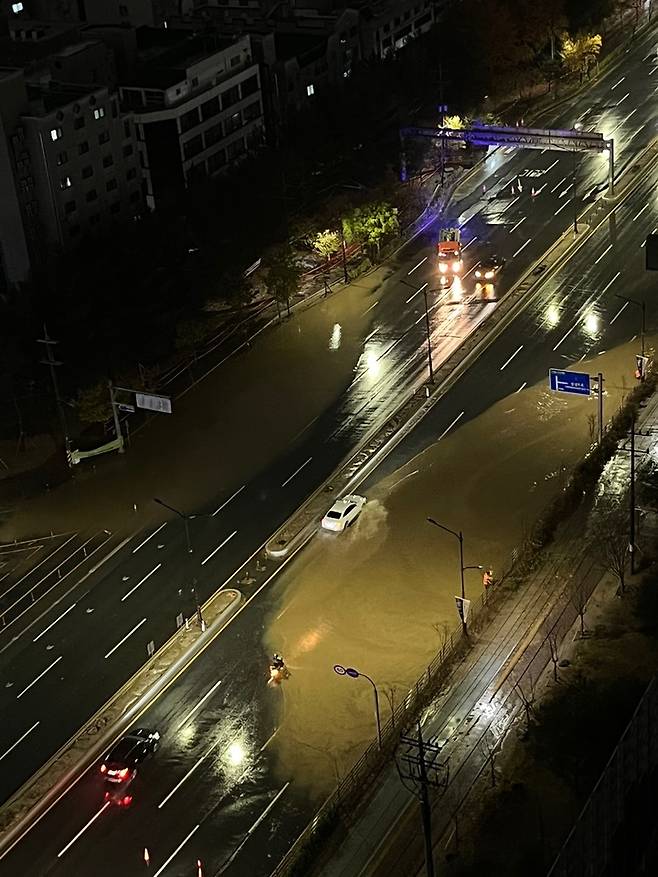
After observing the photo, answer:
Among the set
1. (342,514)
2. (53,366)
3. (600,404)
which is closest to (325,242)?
(53,366)

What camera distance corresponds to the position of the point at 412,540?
6650 cm

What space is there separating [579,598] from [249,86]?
53821 mm

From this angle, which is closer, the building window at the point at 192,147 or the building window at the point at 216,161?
the building window at the point at 192,147

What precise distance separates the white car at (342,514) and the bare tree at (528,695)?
14.1 m

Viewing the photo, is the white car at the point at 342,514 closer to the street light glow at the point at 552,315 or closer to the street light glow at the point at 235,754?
the street light glow at the point at 235,754

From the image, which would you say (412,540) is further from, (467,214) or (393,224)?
(467,214)

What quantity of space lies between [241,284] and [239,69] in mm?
21459

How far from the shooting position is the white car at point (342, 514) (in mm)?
67500

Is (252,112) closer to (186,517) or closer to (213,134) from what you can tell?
(213,134)

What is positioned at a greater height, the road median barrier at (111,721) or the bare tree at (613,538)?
the bare tree at (613,538)

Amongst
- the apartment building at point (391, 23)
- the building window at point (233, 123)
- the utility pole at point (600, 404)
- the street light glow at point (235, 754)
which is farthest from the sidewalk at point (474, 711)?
the apartment building at point (391, 23)

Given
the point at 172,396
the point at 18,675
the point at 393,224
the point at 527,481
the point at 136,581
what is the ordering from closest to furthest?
1. the point at 18,675
2. the point at 136,581
3. the point at 527,481
4. the point at 172,396
5. the point at 393,224

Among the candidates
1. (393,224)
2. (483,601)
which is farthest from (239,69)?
(483,601)

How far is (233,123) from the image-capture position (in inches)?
3925
